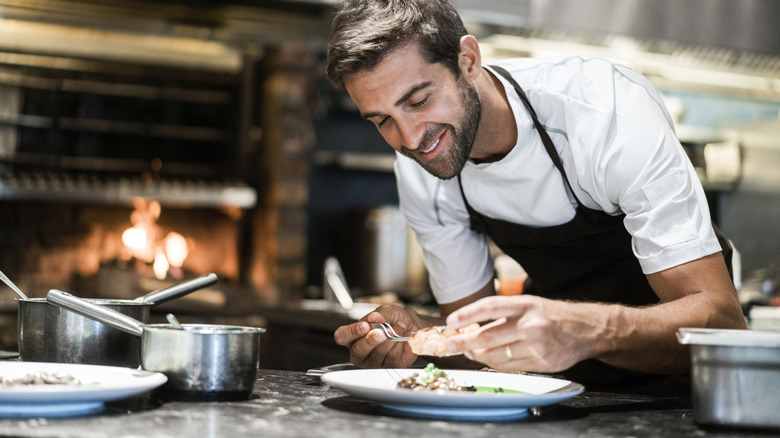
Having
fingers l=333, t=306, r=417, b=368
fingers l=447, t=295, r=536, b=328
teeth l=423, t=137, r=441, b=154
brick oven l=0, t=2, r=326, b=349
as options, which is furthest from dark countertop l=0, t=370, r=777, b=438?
brick oven l=0, t=2, r=326, b=349

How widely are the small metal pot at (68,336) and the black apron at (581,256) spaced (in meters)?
0.86

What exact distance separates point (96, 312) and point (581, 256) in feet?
3.58

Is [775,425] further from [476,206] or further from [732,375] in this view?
[476,206]

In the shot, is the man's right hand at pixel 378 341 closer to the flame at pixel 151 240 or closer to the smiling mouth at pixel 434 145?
the smiling mouth at pixel 434 145

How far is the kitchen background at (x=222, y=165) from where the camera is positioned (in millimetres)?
4531

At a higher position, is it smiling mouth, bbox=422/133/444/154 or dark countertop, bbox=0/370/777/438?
smiling mouth, bbox=422/133/444/154

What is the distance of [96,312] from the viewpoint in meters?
1.11

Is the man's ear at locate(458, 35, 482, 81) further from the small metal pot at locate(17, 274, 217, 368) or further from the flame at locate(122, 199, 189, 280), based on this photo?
the flame at locate(122, 199, 189, 280)

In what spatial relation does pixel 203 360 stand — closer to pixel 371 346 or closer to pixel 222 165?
pixel 371 346

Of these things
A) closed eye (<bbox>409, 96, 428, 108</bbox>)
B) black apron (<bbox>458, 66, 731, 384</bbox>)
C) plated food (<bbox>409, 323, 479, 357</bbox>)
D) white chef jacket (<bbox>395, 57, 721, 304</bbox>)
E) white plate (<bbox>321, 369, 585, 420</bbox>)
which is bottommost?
white plate (<bbox>321, 369, 585, 420</bbox>)

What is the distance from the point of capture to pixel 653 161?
147 cm

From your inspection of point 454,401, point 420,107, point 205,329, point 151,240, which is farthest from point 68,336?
point 151,240

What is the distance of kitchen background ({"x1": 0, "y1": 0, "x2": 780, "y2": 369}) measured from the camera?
14.9ft

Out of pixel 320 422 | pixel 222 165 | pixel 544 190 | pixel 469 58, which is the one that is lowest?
pixel 320 422
